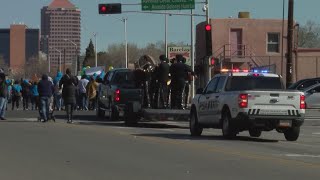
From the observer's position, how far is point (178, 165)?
1238cm

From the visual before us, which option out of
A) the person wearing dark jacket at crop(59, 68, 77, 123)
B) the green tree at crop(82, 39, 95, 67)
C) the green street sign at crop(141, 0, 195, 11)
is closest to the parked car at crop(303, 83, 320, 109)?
the green street sign at crop(141, 0, 195, 11)

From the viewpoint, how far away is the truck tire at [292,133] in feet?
58.8

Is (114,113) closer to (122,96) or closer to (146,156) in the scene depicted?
(122,96)

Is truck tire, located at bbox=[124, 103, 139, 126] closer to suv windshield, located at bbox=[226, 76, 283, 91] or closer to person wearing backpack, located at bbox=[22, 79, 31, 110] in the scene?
suv windshield, located at bbox=[226, 76, 283, 91]

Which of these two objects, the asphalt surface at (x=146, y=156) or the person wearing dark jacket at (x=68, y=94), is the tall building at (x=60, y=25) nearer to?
the person wearing dark jacket at (x=68, y=94)

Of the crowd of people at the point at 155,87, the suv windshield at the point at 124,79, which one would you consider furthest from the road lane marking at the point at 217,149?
the suv windshield at the point at 124,79

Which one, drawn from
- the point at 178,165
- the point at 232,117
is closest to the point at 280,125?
the point at 232,117

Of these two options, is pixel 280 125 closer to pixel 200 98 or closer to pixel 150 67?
pixel 200 98

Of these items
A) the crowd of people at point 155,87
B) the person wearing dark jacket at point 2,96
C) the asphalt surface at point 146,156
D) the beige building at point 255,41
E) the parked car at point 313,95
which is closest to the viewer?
the asphalt surface at point 146,156

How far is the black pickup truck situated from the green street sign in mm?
13536

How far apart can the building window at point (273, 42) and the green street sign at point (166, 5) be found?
1809cm

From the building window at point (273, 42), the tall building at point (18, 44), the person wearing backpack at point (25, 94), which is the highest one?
the tall building at point (18, 44)

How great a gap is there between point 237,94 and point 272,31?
131ft

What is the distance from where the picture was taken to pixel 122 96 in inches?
984
